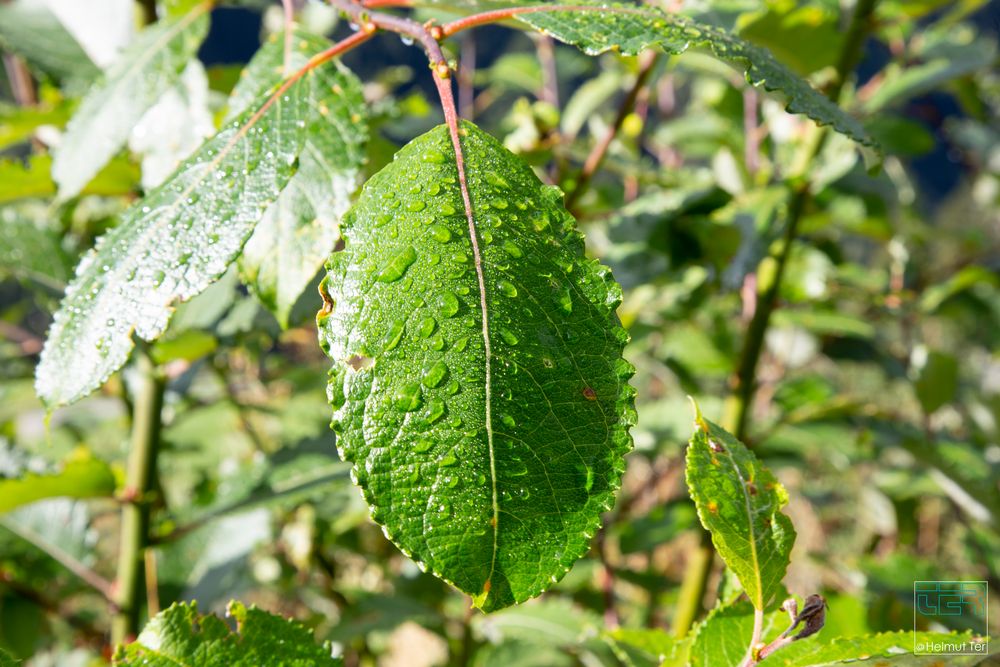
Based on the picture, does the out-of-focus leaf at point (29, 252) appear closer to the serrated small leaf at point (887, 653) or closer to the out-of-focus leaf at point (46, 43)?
the out-of-focus leaf at point (46, 43)

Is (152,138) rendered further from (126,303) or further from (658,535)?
(658,535)

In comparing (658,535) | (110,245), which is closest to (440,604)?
(658,535)

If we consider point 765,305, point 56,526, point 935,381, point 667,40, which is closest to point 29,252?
point 56,526

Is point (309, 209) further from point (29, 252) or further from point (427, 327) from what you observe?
point (29, 252)

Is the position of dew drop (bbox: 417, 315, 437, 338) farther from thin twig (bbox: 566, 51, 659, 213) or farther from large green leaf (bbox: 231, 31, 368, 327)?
thin twig (bbox: 566, 51, 659, 213)

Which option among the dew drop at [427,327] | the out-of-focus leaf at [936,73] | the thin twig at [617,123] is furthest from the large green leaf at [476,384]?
the out-of-focus leaf at [936,73]

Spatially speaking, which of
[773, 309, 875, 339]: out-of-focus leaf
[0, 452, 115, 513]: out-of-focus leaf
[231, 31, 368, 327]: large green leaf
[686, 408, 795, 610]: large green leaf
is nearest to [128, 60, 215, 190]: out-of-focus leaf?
[231, 31, 368, 327]: large green leaf
